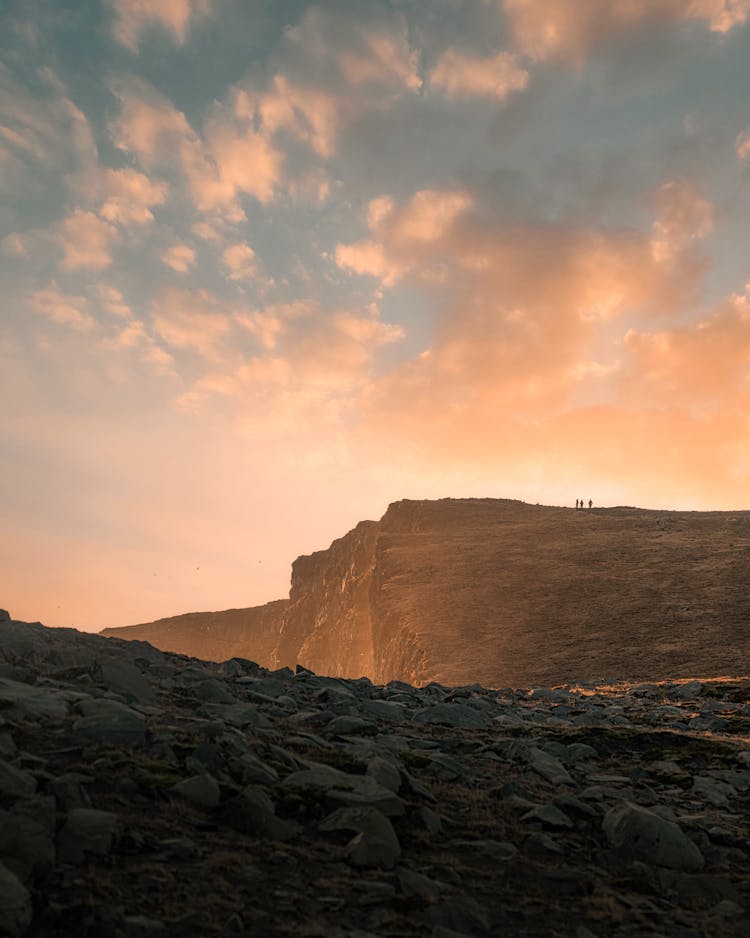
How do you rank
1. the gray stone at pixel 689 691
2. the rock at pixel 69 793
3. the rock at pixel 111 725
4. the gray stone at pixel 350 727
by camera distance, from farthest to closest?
the gray stone at pixel 689 691 < the gray stone at pixel 350 727 < the rock at pixel 111 725 < the rock at pixel 69 793

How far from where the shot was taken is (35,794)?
6.39m

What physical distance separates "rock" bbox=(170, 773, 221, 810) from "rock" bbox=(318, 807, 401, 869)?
1202 millimetres

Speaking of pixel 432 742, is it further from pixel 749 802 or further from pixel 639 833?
pixel 749 802

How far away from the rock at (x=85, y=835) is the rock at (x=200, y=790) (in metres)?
1.13

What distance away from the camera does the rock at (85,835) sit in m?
5.78

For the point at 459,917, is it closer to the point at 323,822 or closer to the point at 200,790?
the point at 323,822

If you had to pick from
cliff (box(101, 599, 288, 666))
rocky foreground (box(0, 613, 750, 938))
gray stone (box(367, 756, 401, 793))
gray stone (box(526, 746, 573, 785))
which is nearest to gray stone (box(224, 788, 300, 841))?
rocky foreground (box(0, 613, 750, 938))

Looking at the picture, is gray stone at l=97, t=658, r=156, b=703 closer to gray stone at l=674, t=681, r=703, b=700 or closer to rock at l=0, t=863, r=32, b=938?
rock at l=0, t=863, r=32, b=938

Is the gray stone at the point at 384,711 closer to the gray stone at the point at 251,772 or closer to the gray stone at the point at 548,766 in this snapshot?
the gray stone at the point at 548,766

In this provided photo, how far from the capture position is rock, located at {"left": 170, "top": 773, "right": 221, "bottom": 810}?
7305mm

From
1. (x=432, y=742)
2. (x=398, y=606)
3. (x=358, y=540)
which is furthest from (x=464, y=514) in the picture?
(x=432, y=742)

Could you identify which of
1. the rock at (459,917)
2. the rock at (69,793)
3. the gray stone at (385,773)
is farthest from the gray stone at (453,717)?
the rock at (69,793)

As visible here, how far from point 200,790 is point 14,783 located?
6.16 feet

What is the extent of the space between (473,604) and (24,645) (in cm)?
4625
